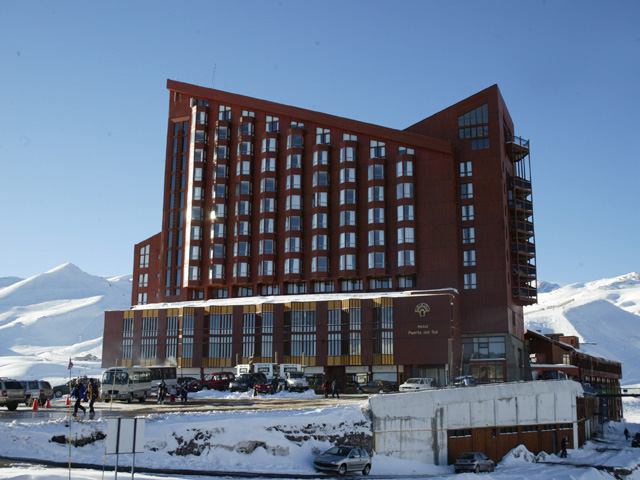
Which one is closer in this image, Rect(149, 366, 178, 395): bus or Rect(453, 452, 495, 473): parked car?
Rect(453, 452, 495, 473): parked car

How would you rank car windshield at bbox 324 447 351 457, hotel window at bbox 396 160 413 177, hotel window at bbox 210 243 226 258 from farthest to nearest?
hotel window at bbox 210 243 226 258, hotel window at bbox 396 160 413 177, car windshield at bbox 324 447 351 457

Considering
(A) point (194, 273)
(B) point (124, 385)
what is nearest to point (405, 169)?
(A) point (194, 273)

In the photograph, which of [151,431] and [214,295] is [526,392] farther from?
[214,295]

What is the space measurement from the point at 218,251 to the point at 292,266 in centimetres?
1317

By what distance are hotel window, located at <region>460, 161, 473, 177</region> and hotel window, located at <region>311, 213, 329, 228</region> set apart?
21581 millimetres

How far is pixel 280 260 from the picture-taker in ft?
353

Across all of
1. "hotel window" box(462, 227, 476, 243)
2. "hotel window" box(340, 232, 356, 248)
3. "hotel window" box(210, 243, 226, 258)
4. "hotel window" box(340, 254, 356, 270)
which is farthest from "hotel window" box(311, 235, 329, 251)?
"hotel window" box(462, 227, 476, 243)

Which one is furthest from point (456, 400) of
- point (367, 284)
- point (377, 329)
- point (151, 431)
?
point (367, 284)

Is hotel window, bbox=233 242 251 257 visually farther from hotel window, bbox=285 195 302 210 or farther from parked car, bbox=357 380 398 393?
parked car, bbox=357 380 398 393

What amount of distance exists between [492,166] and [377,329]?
29558 mm

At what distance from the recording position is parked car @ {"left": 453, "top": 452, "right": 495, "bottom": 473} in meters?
47.2

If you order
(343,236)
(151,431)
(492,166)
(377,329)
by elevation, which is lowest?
(151,431)

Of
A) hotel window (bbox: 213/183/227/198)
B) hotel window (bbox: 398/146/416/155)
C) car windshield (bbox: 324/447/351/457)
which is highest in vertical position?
hotel window (bbox: 398/146/416/155)

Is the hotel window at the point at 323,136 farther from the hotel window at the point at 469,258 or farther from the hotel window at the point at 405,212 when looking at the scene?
the hotel window at the point at 469,258
